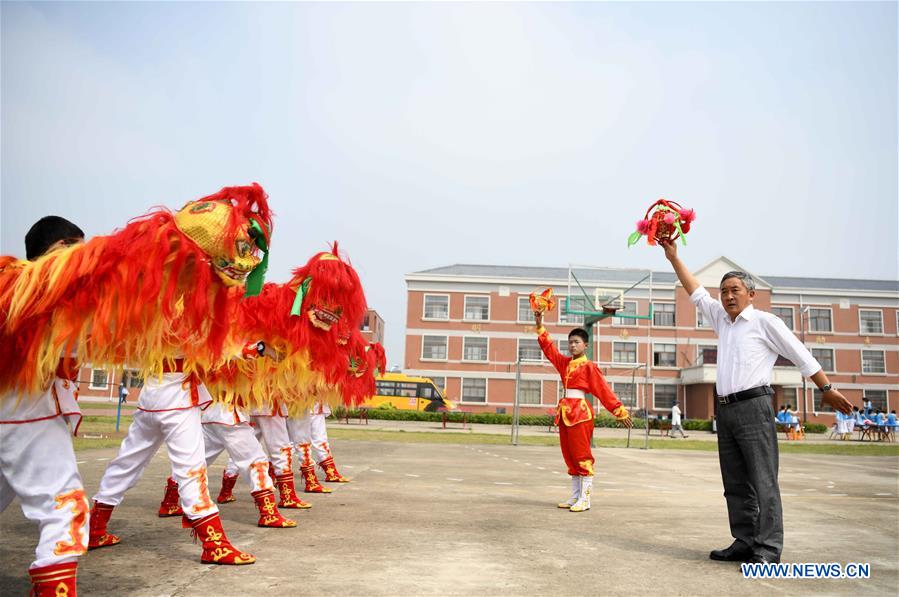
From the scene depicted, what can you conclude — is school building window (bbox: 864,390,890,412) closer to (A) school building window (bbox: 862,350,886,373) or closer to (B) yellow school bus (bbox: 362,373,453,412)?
(A) school building window (bbox: 862,350,886,373)

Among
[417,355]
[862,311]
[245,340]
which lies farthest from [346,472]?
[862,311]

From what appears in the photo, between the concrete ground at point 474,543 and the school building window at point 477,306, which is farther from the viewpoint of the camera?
the school building window at point 477,306

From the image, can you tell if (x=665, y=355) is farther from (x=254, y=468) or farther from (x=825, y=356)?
(x=254, y=468)

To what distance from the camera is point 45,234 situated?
3580mm

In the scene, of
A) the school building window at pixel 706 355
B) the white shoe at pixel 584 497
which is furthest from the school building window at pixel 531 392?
the white shoe at pixel 584 497

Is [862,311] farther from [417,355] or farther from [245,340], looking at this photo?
[245,340]

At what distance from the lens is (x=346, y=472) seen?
32.6 ft

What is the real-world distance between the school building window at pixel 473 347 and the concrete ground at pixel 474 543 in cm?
3457

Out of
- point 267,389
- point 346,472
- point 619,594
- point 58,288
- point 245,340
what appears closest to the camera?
point 58,288

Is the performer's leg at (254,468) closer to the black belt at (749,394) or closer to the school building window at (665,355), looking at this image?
the black belt at (749,394)

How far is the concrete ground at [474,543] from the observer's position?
376cm

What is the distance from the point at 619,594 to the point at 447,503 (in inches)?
141

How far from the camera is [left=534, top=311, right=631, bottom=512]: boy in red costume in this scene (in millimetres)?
6820

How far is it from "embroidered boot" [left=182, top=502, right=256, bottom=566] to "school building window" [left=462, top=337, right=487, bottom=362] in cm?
4000
